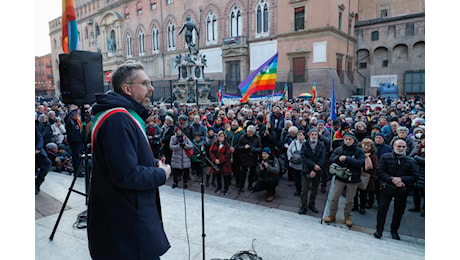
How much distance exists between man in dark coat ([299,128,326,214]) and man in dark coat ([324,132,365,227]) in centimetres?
42

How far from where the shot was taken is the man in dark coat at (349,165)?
4891 mm

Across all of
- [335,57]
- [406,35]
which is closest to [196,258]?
[335,57]

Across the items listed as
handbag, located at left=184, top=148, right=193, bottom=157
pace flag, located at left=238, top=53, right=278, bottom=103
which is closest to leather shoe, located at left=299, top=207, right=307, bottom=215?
handbag, located at left=184, top=148, right=193, bottom=157

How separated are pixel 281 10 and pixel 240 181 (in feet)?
72.3

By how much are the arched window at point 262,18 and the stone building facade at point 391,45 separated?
33.5 ft

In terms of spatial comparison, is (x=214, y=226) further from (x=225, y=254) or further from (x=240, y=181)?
(x=240, y=181)

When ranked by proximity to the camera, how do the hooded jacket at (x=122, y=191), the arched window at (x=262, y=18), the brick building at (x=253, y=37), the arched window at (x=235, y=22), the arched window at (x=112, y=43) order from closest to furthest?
the hooded jacket at (x=122, y=191) → the brick building at (x=253, y=37) → the arched window at (x=262, y=18) → the arched window at (x=235, y=22) → the arched window at (x=112, y=43)

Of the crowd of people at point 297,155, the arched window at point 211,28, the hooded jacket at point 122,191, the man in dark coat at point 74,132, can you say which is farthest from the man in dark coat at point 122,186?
the arched window at point 211,28

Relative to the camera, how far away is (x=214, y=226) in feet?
13.0

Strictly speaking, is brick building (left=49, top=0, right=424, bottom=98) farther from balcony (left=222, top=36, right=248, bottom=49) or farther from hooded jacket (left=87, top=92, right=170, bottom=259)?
hooded jacket (left=87, top=92, right=170, bottom=259)

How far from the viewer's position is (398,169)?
460 cm

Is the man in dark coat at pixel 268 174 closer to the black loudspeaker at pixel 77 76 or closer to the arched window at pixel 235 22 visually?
the black loudspeaker at pixel 77 76

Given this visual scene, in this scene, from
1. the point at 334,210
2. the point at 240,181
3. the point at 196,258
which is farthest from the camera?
the point at 240,181

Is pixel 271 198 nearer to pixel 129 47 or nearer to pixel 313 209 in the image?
pixel 313 209
